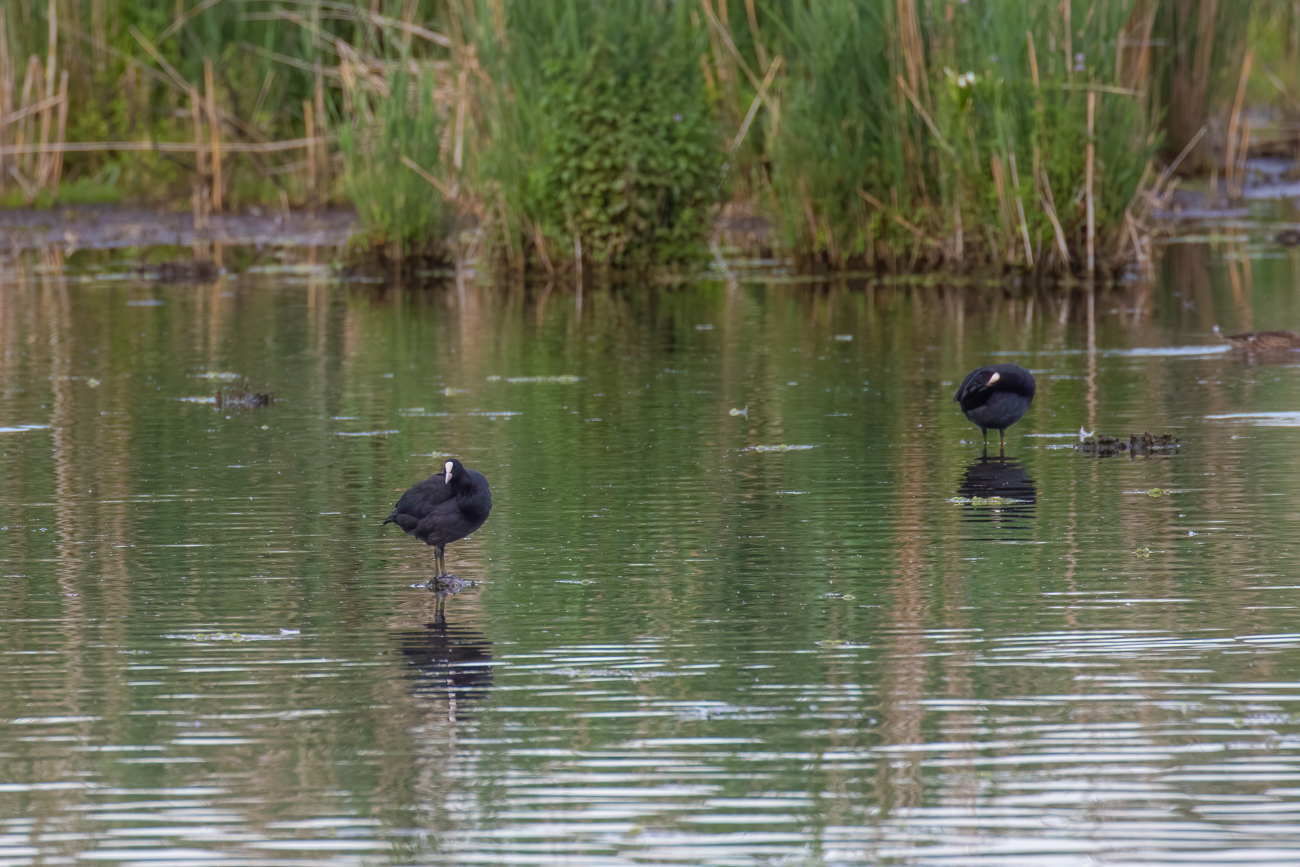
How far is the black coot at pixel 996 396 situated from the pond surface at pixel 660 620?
0.71 ft

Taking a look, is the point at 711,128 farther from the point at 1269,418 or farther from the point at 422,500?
the point at 422,500

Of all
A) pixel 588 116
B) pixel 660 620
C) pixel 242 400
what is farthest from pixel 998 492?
pixel 588 116

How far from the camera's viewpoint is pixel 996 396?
11414mm

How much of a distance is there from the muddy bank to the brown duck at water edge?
13306 millimetres

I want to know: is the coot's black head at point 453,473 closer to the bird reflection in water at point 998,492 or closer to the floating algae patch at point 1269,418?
the bird reflection in water at point 998,492

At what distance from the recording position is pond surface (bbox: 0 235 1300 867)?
5512 mm

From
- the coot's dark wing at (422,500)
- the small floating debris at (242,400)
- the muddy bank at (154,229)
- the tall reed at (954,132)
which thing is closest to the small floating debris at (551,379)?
the small floating debris at (242,400)

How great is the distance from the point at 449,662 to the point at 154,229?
20720 mm

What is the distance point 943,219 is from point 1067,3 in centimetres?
266

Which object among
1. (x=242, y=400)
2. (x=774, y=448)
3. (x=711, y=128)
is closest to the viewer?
(x=774, y=448)

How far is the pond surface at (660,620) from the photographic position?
5512 millimetres

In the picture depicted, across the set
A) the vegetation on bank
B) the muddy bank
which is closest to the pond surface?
the vegetation on bank

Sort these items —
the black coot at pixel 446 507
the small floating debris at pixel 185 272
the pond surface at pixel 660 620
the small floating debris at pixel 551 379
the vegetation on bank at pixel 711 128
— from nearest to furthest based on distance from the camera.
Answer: the pond surface at pixel 660 620 → the black coot at pixel 446 507 → the small floating debris at pixel 551 379 → the vegetation on bank at pixel 711 128 → the small floating debris at pixel 185 272

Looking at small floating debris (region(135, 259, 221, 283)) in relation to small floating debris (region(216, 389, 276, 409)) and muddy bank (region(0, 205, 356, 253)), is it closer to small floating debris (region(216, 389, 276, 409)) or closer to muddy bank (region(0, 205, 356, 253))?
muddy bank (region(0, 205, 356, 253))
